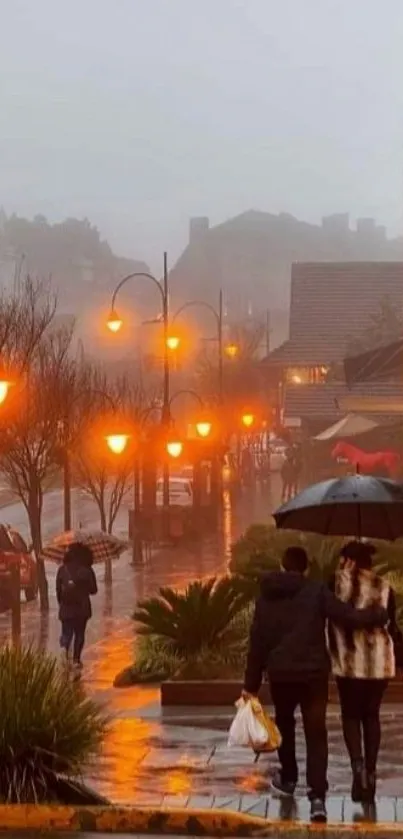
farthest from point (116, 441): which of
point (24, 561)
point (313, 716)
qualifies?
point (313, 716)

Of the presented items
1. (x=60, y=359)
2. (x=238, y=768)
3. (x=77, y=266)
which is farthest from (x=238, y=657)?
(x=77, y=266)

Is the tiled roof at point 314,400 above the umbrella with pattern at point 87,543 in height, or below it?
above

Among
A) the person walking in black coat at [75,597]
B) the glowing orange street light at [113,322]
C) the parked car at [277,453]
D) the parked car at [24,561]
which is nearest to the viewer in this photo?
the person walking in black coat at [75,597]

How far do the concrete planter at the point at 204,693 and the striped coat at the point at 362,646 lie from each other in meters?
4.37

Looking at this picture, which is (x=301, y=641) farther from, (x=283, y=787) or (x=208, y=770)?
(x=208, y=770)

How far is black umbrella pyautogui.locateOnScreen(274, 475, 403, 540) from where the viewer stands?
10.8 m

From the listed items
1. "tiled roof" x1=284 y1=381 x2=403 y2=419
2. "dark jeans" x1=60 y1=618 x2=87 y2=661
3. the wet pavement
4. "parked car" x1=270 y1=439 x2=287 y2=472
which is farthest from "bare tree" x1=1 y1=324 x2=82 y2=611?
"parked car" x1=270 y1=439 x2=287 y2=472

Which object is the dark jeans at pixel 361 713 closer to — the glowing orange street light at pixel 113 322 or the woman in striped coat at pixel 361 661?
the woman in striped coat at pixel 361 661

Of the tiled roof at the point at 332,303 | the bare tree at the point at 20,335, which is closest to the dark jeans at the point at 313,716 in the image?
the bare tree at the point at 20,335

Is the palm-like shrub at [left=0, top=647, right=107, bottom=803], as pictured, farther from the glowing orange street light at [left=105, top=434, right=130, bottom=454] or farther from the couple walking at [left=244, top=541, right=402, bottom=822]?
the glowing orange street light at [left=105, top=434, right=130, bottom=454]

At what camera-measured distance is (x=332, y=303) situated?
79812 mm

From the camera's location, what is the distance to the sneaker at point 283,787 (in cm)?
953

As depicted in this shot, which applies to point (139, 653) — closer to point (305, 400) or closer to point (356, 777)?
point (356, 777)

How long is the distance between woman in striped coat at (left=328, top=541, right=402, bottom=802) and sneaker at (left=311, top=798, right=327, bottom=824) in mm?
376
